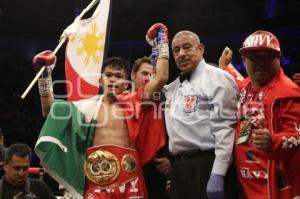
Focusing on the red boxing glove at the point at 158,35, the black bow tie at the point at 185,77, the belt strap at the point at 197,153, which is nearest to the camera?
the belt strap at the point at 197,153

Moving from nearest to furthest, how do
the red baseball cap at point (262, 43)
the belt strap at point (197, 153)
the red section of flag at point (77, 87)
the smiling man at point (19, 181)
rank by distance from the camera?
the red baseball cap at point (262, 43)
the belt strap at point (197, 153)
the smiling man at point (19, 181)
the red section of flag at point (77, 87)

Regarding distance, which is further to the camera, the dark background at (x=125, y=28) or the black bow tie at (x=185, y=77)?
the dark background at (x=125, y=28)

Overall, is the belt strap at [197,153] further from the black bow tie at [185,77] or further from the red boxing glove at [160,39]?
the red boxing glove at [160,39]

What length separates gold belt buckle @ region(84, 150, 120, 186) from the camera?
246 cm

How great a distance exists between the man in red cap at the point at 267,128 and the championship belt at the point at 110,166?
0.62 m

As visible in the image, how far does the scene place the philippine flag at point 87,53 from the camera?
11.9 feet

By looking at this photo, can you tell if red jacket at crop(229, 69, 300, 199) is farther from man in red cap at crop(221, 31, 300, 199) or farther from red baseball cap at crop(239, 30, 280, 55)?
red baseball cap at crop(239, 30, 280, 55)

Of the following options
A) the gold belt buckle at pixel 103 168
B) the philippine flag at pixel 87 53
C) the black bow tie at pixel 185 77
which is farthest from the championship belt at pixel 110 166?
the philippine flag at pixel 87 53

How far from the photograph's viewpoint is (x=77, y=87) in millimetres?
3617

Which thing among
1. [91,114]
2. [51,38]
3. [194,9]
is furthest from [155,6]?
[91,114]

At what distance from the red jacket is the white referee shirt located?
0.11 meters

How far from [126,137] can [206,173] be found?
0.55 metres

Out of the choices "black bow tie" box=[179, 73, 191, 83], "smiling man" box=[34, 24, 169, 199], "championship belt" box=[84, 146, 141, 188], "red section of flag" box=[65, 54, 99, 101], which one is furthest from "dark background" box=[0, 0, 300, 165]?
"black bow tie" box=[179, 73, 191, 83]

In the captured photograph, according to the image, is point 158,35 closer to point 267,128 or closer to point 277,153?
point 267,128
